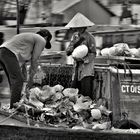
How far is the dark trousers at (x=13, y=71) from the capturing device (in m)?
5.38

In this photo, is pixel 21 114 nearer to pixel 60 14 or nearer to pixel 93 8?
pixel 60 14

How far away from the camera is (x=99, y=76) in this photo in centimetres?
514

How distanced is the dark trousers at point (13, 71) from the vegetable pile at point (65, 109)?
0.22 metres

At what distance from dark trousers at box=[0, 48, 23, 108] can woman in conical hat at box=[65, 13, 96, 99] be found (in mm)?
645

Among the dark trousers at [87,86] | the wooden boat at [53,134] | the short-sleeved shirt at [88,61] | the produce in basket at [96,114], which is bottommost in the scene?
the wooden boat at [53,134]

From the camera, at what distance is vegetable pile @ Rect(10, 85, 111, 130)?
192 inches

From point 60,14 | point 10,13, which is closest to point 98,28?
point 60,14

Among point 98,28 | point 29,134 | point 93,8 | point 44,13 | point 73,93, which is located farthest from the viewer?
point 93,8

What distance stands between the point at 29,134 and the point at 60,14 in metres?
8.45

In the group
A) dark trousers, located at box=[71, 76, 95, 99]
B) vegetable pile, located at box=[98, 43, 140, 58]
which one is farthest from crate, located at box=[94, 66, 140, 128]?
vegetable pile, located at box=[98, 43, 140, 58]

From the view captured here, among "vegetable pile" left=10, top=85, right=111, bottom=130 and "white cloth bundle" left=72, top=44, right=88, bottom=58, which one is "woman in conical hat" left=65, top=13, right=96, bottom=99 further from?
"vegetable pile" left=10, top=85, right=111, bottom=130

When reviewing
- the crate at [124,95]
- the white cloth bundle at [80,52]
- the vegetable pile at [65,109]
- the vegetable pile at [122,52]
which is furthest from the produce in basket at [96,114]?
the vegetable pile at [122,52]

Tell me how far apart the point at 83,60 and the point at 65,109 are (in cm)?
68

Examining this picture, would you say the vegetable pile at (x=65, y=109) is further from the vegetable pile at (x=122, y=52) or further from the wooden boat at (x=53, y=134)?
the vegetable pile at (x=122, y=52)
